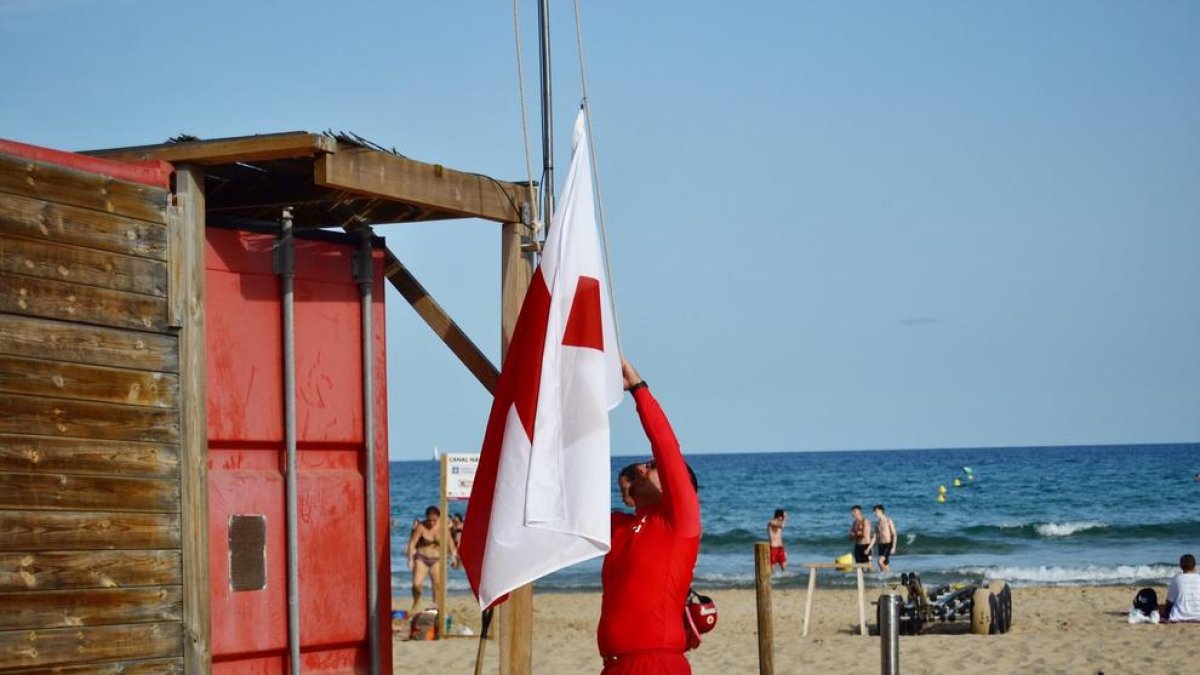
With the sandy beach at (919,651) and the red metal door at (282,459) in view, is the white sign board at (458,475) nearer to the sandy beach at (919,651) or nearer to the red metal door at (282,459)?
the sandy beach at (919,651)

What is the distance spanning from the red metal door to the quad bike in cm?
1272

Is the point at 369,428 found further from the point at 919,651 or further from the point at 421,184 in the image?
the point at 919,651

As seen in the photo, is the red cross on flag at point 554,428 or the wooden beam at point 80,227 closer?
the wooden beam at point 80,227

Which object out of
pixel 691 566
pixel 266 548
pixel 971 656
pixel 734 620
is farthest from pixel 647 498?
pixel 734 620

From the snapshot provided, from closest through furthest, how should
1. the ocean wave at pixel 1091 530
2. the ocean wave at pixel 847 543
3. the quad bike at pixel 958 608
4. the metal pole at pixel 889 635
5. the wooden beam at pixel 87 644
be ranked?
1. the wooden beam at pixel 87 644
2. the metal pole at pixel 889 635
3. the quad bike at pixel 958 608
4. the ocean wave at pixel 847 543
5. the ocean wave at pixel 1091 530

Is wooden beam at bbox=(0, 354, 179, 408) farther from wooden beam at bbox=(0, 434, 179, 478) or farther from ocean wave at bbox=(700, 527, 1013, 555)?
ocean wave at bbox=(700, 527, 1013, 555)

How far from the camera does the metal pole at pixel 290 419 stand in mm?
6949

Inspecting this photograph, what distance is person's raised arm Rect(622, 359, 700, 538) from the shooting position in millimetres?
6227

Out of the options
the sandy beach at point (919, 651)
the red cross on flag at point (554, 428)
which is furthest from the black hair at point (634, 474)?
the sandy beach at point (919, 651)

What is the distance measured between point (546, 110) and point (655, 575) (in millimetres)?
2366

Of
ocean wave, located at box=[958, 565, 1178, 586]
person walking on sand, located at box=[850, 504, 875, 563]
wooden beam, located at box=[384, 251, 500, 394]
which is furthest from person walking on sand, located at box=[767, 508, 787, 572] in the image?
wooden beam, located at box=[384, 251, 500, 394]

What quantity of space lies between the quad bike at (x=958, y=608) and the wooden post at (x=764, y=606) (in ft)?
26.3

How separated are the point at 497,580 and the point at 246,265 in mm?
1862

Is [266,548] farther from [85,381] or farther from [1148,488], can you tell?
[1148,488]
